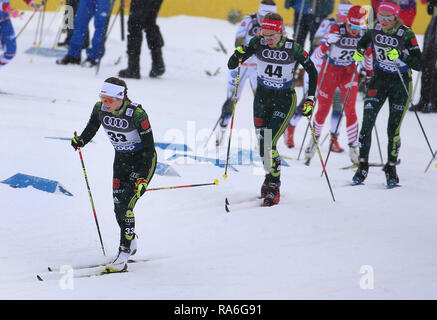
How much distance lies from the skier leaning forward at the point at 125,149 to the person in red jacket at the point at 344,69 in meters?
4.04

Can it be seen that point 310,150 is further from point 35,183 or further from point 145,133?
point 145,133

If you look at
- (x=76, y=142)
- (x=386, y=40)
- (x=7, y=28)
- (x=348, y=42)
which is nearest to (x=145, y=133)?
(x=76, y=142)

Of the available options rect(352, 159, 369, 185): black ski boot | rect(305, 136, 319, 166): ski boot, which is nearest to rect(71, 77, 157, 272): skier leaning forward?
rect(352, 159, 369, 185): black ski boot

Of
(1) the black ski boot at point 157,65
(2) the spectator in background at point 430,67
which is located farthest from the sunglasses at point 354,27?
(1) the black ski boot at point 157,65

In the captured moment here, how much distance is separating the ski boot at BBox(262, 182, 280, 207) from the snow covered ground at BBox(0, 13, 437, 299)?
0.10 metres

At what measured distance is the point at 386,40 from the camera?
7730mm

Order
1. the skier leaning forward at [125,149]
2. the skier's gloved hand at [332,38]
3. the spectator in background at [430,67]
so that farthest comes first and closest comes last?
1. the spectator in background at [430,67]
2. the skier's gloved hand at [332,38]
3. the skier leaning forward at [125,149]

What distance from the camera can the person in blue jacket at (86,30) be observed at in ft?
44.6

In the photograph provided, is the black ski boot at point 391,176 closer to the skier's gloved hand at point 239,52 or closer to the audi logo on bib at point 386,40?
the audi logo on bib at point 386,40

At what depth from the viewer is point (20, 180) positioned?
24.0 feet

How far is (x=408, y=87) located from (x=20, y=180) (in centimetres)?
452

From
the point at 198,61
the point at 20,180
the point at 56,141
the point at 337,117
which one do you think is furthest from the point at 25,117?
the point at 198,61
